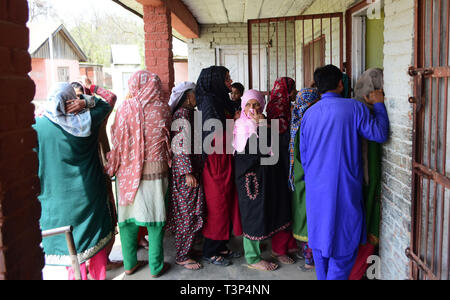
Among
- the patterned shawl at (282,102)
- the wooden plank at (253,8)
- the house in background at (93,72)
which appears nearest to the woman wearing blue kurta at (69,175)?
the patterned shawl at (282,102)

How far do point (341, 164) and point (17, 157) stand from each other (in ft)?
6.55

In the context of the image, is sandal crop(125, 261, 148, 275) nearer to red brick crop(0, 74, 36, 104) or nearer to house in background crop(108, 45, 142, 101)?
red brick crop(0, 74, 36, 104)

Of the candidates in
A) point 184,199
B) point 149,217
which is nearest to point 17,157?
point 149,217

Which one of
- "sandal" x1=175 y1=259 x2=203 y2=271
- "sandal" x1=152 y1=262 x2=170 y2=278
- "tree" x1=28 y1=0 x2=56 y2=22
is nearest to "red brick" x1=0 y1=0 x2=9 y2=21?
"sandal" x1=152 y1=262 x2=170 y2=278

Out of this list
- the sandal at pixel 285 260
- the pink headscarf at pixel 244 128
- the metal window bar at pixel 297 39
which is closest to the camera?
the pink headscarf at pixel 244 128

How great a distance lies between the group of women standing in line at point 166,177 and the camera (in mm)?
2768

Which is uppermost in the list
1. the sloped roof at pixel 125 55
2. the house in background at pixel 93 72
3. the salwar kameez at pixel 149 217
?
the sloped roof at pixel 125 55

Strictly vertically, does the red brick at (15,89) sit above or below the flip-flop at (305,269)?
above

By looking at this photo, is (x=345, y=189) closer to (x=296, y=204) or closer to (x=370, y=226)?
(x=370, y=226)

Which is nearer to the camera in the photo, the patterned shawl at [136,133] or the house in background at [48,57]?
the patterned shawl at [136,133]

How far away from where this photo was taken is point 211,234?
3.33m

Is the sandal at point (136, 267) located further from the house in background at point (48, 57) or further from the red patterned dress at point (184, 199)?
the house in background at point (48, 57)

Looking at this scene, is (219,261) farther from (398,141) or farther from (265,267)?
(398,141)
